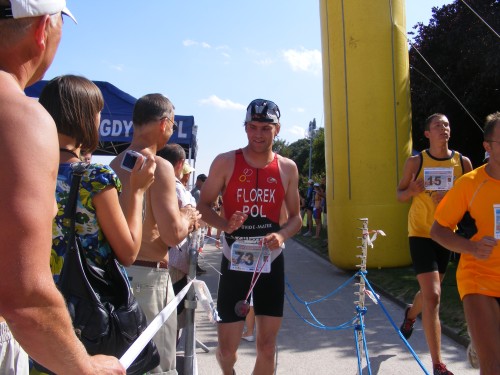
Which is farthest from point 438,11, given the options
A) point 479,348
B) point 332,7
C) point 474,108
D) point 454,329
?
point 479,348

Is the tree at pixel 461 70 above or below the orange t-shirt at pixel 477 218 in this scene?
above

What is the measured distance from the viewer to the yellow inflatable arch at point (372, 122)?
30.8 feet

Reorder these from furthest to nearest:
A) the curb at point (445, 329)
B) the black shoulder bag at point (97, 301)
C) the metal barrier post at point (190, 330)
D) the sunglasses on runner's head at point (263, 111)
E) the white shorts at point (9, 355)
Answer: the curb at point (445, 329), the sunglasses on runner's head at point (263, 111), the metal barrier post at point (190, 330), the black shoulder bag at point (97, 301), the white shorts at point (9, 355)

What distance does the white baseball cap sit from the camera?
1243 mm

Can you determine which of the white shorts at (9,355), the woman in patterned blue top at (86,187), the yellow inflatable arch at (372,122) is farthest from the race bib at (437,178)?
the yellow inflatable arch at (372,122)

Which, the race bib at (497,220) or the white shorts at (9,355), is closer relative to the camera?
the white shorts at (9,355)

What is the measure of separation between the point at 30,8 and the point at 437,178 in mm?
4202

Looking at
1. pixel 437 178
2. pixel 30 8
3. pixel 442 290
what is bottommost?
pixel 442 290

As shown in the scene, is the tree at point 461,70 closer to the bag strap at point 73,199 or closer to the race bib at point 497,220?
the race bib at point 497,220

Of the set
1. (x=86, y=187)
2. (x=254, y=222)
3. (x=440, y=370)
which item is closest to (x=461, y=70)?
(x=440, y=370)

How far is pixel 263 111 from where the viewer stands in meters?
3.75

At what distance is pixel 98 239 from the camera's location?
1.92m

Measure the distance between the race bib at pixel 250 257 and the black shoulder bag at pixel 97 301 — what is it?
1.63 meters

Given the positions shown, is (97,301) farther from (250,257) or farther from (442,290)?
(442,290)
